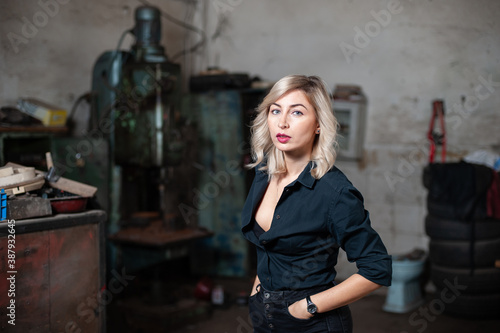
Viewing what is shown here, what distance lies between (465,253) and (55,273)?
3.13 meters

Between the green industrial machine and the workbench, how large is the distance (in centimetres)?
141

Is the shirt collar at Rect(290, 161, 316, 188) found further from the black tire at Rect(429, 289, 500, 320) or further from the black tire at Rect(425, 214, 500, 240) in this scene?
the black tire at Rect(429, 289, 500, 320)

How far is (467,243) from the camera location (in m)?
4.04

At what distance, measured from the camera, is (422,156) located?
471cm

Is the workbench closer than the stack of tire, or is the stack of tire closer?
the workbench

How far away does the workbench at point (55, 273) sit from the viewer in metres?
2.34

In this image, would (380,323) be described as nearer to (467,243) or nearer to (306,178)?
(467,243)

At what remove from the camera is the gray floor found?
386 centimetres

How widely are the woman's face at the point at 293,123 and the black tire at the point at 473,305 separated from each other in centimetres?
295

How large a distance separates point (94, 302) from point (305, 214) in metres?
1.55

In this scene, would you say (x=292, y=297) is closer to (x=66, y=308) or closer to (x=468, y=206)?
(x=66, y=308)

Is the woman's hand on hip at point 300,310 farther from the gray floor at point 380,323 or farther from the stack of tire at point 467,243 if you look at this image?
the stack of tire at point 467,243

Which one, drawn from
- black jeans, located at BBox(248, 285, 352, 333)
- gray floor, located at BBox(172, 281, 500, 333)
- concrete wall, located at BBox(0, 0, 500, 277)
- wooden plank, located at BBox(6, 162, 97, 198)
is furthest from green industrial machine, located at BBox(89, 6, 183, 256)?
black jeans, located at BBox(248, 285, 352, 333)

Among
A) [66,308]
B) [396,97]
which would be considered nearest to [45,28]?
[66,308]
